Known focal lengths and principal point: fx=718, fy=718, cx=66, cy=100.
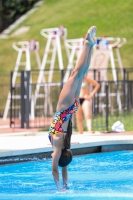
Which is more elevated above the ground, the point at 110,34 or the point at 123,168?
the point at 110,34

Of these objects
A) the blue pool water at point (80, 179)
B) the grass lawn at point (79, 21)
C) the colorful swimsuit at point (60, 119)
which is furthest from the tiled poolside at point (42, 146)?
the grass lawn at point (79, 21)

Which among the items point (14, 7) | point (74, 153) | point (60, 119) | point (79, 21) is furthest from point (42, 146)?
point (14, 7)

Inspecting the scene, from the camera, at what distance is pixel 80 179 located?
34.1 ft

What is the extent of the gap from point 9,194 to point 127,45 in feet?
70.8

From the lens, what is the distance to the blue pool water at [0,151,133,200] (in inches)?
349

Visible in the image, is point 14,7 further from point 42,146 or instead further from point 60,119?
point 60,119

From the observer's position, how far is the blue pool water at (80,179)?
349 inches

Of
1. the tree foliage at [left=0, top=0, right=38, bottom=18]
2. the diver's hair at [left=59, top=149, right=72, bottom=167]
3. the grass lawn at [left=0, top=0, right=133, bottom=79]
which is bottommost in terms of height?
the diver's hair at [left=59, top=149, right=72, bottom=167]

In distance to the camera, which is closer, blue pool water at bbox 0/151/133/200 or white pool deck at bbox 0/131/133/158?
blue pool water at bbox 0/151/133/200

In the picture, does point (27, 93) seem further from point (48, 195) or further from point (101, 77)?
point (48, 195)

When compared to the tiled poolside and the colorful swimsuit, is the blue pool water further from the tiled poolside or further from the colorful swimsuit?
the colorful swimsuit

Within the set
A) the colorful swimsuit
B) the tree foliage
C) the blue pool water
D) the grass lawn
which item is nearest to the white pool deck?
the blue pool water

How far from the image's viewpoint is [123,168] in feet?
37.6

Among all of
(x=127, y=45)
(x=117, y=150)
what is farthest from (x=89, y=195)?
(x=127, y=45)
